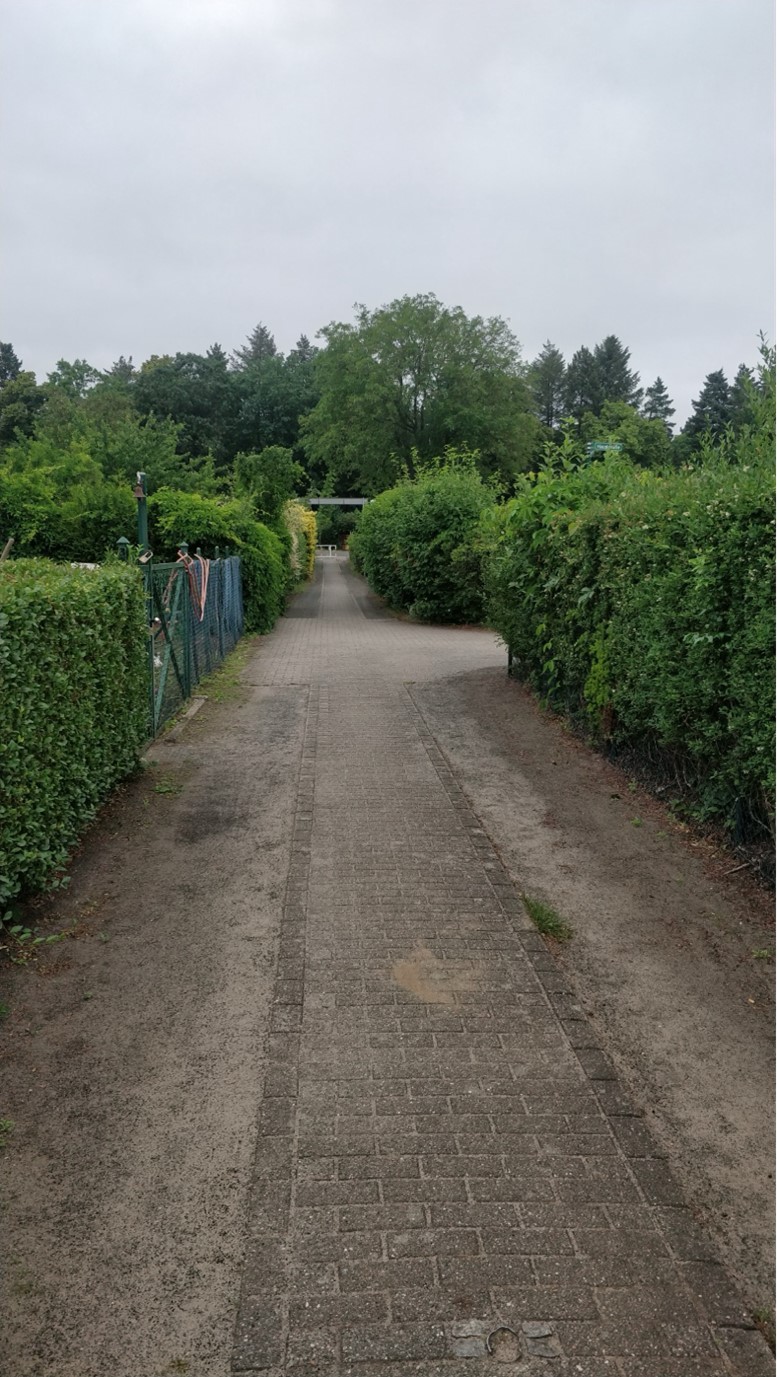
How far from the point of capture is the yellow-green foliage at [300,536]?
106 ft

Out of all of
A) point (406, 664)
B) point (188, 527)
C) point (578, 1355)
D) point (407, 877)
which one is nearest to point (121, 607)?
point (407, 877)

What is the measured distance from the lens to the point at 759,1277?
2506 mm

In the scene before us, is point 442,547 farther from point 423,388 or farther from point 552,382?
point 552,382

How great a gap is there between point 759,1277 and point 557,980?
1.66 meters

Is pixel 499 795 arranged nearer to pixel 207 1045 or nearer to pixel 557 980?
pixel 557 980

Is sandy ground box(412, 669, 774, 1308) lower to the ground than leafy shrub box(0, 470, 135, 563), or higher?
lower

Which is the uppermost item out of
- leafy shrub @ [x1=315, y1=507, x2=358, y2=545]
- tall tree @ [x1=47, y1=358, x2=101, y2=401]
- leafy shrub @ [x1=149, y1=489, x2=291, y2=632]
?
tall tree @ [x1=47, y1=358, x2=101, y2=401]


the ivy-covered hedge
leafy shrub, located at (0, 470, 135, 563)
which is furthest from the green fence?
leafy shrub, located at (0, 470, 135, 563)

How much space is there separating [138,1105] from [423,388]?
52.5m

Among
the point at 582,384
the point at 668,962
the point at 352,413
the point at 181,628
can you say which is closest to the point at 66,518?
the point at 181,628

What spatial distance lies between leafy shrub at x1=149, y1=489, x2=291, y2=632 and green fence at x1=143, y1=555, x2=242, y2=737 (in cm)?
164

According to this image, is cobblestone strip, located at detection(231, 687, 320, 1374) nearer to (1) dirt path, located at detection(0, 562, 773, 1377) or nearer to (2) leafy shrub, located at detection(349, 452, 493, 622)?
(1) dirt path, located at detection(0, 562, 773, 1377)

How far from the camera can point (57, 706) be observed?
5008 mm

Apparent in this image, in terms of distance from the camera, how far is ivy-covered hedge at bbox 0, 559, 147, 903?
4336mm
